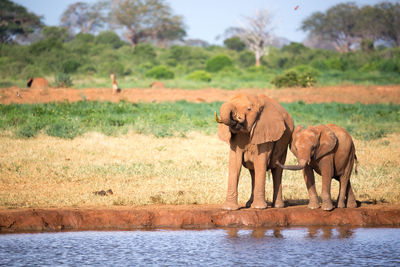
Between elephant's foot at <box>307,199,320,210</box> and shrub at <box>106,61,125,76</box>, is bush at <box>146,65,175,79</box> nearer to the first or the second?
shrub at <box>106,61,125,76</box>

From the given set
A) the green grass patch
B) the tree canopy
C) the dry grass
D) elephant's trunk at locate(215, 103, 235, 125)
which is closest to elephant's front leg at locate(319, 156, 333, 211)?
the dry grass

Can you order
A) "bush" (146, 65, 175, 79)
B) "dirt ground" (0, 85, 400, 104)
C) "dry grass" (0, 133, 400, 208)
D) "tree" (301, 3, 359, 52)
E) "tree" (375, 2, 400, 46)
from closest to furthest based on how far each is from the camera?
"dry grass" (0, 133, 400, 208)
"dirt ground" (0, 85, 400, 104)
"bush" (146, 65, 175, 79)
"tree" (375, 2, 400, 46)
"tree" (301, 3, 359, 52)

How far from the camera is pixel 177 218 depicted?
8.64m

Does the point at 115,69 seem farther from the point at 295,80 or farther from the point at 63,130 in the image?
the point at 63,130

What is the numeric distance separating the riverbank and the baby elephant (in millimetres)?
265

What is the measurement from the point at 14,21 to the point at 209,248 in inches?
1946

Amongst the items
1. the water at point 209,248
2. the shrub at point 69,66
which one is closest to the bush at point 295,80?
the shrub at point 69,66

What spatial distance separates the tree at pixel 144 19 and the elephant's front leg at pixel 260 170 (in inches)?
2142

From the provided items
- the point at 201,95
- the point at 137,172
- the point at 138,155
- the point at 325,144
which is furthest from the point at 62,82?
the point at 325,144

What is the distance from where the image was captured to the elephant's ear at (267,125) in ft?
28.2

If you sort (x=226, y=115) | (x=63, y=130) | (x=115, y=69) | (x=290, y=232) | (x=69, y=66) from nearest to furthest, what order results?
(x=226, y=115) < (x=290, y=232) < (x=63, y=130) < (x=115, y=69) < (x=69, y=66)

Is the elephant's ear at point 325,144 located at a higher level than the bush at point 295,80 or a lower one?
lower

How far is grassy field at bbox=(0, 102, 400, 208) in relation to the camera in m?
10.3

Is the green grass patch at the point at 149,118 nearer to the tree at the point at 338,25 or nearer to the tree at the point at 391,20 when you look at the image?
the tree at the point at 391,20
